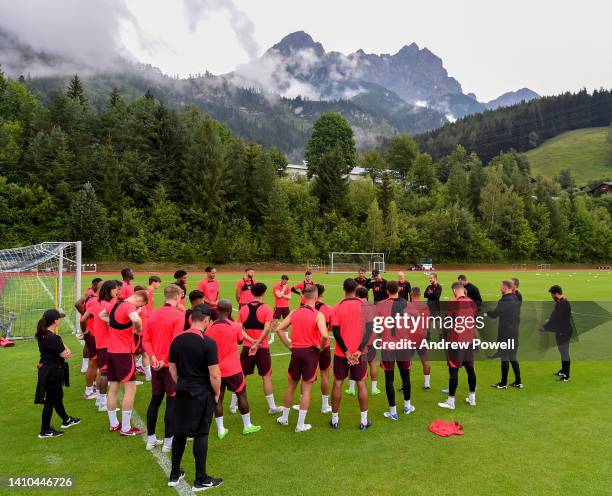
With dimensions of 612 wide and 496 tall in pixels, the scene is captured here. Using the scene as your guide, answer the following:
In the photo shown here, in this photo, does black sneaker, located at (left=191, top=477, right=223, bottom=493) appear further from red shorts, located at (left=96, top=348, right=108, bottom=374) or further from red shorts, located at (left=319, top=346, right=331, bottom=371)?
red shorts, located at (left=96, top=348, right=108, bottom=374)

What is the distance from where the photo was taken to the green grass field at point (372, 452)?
16.3 feet

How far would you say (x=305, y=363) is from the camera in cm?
656

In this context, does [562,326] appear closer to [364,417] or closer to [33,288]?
[364,417]

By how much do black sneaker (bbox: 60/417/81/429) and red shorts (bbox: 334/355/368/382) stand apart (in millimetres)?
4378

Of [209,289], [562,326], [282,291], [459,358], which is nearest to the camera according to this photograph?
[459,358]

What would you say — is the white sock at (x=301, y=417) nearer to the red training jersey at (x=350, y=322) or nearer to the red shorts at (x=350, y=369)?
the red shorts at (x=350, y=369)

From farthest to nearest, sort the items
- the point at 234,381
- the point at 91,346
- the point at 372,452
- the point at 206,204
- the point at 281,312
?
the point at 206,204 < the point at 281,312 < the point at 91,346 < the point at 234,381 < the point at 372,452

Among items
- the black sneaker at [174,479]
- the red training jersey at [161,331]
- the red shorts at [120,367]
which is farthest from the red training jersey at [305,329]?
the red shorts at [120,367]

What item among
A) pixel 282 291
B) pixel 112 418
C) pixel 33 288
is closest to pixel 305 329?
pixel 112 418

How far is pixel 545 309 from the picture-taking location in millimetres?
10531

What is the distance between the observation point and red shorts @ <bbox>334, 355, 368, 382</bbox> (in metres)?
6.46

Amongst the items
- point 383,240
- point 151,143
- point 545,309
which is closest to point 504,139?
point 383,240

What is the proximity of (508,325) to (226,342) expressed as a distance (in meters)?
6.32

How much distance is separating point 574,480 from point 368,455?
2533 millimetres
